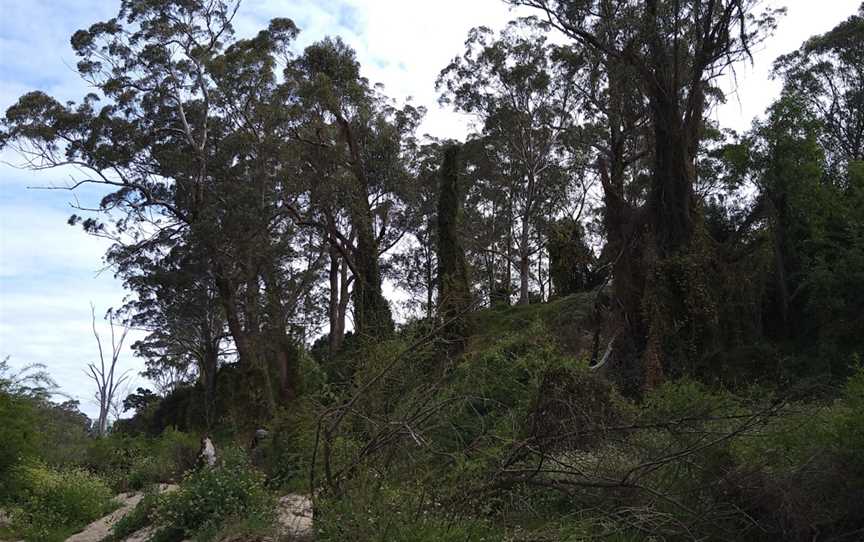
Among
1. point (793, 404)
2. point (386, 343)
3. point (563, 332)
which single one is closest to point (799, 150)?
point (563, 332)

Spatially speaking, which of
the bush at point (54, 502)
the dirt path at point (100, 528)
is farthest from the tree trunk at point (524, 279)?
the dirt path at point (100, 528)

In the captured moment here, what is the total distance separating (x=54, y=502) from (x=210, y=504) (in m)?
6.14

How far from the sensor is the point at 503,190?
40.2m

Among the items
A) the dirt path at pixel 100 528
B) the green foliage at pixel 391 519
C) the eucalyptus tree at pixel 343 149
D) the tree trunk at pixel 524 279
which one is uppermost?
the eucalyptus tree at pixel 343 149

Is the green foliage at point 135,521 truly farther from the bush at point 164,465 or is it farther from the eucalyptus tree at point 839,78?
the eucalyptus tree at point 839,78

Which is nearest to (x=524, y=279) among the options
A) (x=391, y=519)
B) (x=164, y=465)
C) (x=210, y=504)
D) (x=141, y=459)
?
(x=141, y=459)

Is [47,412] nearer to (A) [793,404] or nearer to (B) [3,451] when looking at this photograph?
(B) [3,451]

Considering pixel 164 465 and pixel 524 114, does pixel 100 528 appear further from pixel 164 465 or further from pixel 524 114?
pixel 524 114

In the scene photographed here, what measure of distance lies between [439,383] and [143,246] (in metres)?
28.5

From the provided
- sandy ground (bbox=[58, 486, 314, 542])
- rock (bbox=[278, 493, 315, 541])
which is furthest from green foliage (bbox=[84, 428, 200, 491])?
rock (bbox=[278, 493, 315, 541])

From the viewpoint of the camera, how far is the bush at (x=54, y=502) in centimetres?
1440

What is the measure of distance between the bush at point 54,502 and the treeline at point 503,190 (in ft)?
35.9

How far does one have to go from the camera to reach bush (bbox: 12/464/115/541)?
47.2 ft

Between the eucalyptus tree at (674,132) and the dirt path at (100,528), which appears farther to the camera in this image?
the eucalyptus tree at (674,132)
